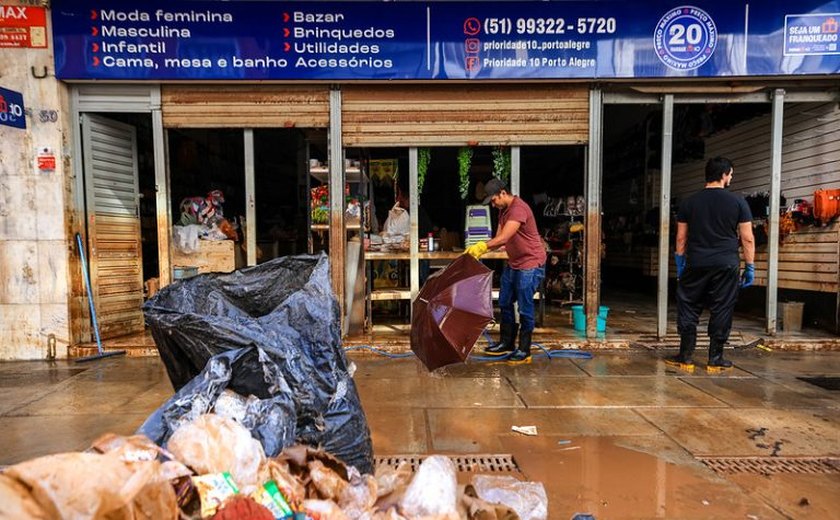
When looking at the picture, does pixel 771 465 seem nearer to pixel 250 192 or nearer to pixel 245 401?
pixel 245 401

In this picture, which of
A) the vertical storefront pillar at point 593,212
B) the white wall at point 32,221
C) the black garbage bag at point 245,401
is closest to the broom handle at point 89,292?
the white wall at point 32,221

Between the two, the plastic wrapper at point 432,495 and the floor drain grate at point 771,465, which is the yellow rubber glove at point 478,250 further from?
the plastic wrapper at point 432,495

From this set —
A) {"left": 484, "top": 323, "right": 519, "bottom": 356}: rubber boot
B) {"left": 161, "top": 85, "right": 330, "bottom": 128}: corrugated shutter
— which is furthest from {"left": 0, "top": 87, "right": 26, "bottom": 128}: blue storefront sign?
{"left": 484, "top": 323, "right": 519, "bottom": 356}: rubber boot

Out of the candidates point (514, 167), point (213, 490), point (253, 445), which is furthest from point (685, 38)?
point (213, 490)

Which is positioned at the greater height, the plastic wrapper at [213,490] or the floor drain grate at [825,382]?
the plastic wrapper at [213,490]

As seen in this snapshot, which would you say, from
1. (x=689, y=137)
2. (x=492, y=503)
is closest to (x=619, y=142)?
(x=689, y=137)

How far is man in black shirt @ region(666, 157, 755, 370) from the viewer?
15.1 ft

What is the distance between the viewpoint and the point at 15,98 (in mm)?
5180

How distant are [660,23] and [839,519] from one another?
213 inches

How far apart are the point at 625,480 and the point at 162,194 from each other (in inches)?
232

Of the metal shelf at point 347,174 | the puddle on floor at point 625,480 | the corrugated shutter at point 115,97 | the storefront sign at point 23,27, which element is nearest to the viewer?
Answer: the puddle on floor at point 625,480

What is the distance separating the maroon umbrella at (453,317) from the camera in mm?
3922

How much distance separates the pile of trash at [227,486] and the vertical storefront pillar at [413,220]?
3.86 meters

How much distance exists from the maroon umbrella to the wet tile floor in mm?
434
